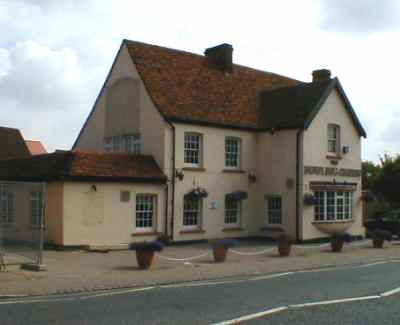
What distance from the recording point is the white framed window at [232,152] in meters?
30.2

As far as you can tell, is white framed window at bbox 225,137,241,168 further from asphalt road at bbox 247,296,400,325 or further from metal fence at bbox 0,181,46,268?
asphalt road at bbox 247,296,400,325

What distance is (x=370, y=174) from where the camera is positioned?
171 feet

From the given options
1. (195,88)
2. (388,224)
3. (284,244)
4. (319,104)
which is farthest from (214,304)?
(388,224)

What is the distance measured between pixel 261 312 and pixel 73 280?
6084mm

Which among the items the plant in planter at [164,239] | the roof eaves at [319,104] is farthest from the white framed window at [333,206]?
the plant in planter at [164,239]

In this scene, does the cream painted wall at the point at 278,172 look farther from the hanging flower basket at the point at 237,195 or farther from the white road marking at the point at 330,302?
the white road marking at the point at 330,302

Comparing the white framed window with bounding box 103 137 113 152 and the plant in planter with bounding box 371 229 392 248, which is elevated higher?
the white framed window with bounding box 103 137 113 152

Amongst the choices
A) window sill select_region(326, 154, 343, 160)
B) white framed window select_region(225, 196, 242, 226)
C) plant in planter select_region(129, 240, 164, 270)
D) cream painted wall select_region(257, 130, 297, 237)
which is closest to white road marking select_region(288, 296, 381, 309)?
plant in planter select_region(129, 240, 164, 270)

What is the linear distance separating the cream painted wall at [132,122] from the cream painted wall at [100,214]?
2.43 meters

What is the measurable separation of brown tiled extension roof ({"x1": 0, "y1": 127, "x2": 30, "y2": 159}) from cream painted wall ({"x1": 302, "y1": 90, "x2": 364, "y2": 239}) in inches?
1108

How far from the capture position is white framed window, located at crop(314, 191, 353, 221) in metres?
30.2

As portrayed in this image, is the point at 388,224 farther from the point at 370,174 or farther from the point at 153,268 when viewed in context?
the point at 153,268

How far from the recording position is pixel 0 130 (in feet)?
171

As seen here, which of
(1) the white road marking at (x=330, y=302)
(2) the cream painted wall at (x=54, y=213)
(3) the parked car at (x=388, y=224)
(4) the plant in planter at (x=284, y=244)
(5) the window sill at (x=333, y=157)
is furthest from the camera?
(3) the parked car at (x=388, y=224)
